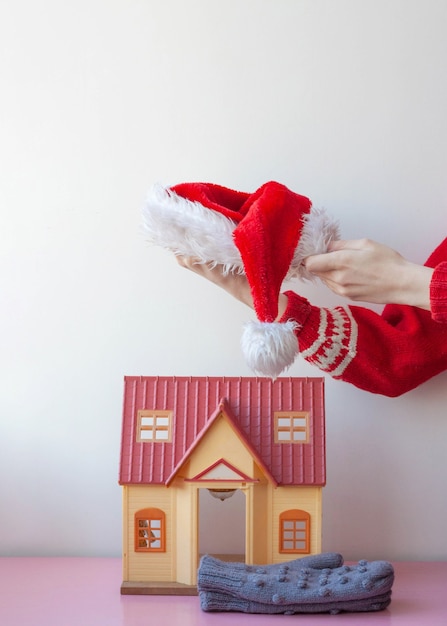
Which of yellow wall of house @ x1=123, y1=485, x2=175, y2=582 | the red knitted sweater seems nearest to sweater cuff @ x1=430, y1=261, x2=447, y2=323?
the red knitted sweater

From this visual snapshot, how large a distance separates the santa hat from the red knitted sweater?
12 cm

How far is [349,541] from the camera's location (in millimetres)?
1372

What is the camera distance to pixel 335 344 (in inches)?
50.1

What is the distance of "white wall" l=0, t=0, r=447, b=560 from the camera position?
4.58 ft

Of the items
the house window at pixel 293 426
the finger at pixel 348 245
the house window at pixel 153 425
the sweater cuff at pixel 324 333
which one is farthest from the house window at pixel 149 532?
the finger at pixel 348 245

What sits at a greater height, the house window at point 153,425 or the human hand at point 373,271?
the human hand at point 373,271

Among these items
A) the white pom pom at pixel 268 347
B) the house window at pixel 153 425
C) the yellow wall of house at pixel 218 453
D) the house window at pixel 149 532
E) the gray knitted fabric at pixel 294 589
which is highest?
the white pom pom at pixel 268 347

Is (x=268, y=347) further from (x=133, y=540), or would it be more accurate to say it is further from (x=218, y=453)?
(x=133, y=540)

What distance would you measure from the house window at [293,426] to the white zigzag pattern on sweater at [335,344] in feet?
0.32

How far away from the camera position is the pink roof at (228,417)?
119 cm

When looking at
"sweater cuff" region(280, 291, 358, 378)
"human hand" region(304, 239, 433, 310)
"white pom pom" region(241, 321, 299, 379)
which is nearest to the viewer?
"white pom pom" region(241, 321, 299, 379)

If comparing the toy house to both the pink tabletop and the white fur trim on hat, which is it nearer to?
the pink tabletop

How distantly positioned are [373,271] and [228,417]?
30 centimetres

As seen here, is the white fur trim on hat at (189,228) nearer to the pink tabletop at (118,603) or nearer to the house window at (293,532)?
the house window at (293,532)
